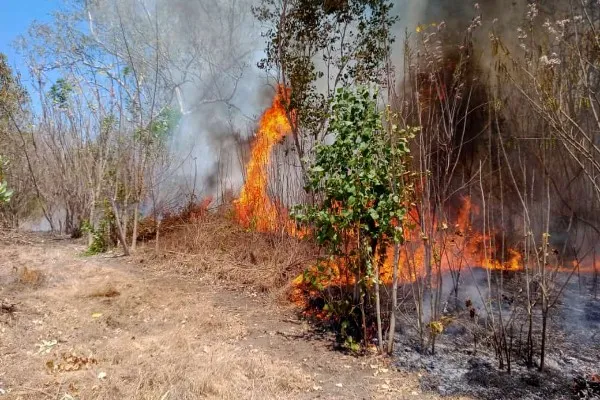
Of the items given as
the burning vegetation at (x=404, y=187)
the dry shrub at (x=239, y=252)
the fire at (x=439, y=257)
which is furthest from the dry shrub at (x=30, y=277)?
the fire at (x=439, y=257)

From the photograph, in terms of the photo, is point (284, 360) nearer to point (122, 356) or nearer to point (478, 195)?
point (122, 356)

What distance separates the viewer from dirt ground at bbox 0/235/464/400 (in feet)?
12.0

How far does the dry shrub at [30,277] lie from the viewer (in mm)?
6766

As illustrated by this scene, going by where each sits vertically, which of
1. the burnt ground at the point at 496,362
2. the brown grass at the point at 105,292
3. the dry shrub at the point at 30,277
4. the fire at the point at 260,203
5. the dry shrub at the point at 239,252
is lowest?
the burnt ground at the point at 496,362

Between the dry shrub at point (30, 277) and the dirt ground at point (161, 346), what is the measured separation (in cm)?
1

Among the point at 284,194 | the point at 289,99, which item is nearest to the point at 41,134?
the point at 289,99

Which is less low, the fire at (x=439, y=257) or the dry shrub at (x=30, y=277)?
the fire at (x=439, y=257)

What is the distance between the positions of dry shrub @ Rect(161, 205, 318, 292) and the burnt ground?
2376 mm

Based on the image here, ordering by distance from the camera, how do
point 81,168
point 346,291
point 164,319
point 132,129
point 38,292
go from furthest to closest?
point 81,168
point 132,129
point 38,292
point 164,319
point 346,291

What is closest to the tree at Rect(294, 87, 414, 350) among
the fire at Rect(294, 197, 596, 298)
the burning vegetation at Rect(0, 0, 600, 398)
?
the burning vegetation at Rect(0, 0, 600, 398)

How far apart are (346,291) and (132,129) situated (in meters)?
7.99

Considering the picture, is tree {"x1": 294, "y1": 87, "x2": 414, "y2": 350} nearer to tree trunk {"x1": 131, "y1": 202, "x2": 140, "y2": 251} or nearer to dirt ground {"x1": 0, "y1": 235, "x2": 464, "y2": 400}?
dirt ground {"x1": 0, "y1": 235, "x2": 464, "y2": 400}

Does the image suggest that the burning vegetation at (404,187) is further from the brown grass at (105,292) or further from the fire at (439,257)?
the brown grass at (105,292)

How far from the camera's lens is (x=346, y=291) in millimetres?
5188
